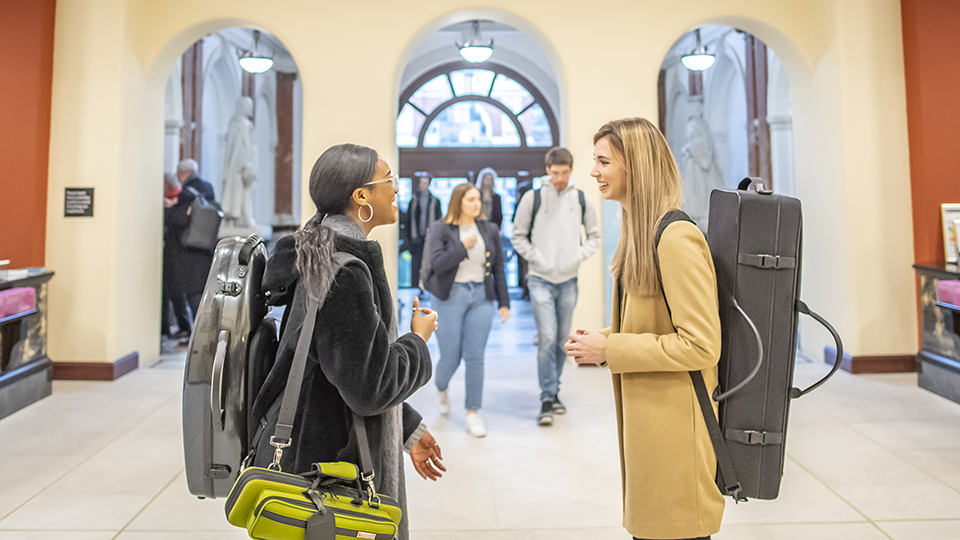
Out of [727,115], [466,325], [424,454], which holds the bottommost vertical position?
→ [424,454]

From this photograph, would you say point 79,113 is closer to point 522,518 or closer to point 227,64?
point 522,518

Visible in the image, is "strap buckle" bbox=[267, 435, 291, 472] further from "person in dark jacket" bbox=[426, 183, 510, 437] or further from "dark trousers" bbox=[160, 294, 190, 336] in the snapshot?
"dark trousers" bbox=[160, 294, 190, 336]

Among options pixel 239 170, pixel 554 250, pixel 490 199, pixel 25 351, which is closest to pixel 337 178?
pixel 554 250

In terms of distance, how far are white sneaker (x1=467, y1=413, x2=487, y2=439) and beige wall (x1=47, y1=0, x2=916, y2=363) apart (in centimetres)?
197

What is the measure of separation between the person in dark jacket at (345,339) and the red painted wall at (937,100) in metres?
5.05

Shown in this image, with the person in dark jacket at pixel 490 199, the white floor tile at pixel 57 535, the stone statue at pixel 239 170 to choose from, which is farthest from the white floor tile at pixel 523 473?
the person in dark jacket at pixel 490 199

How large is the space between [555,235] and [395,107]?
237 cm

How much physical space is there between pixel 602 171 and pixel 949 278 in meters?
4.13

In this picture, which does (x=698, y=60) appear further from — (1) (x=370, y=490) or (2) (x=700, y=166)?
(1) (x=370, y=490)

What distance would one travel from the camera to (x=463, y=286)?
3.86m

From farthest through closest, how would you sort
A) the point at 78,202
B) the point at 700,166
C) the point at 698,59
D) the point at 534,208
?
the point at 700,166
the point at 698,59
the point at 78,202
the point at 534,208

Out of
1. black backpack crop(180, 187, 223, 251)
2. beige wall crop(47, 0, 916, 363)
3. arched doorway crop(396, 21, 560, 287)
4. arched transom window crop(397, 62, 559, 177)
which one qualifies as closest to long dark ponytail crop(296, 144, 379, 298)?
beige wall crop(47, 0, 916, 363)

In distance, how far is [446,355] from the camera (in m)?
3.91

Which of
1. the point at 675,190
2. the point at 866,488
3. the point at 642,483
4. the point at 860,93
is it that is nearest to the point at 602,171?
the point at 675,190
